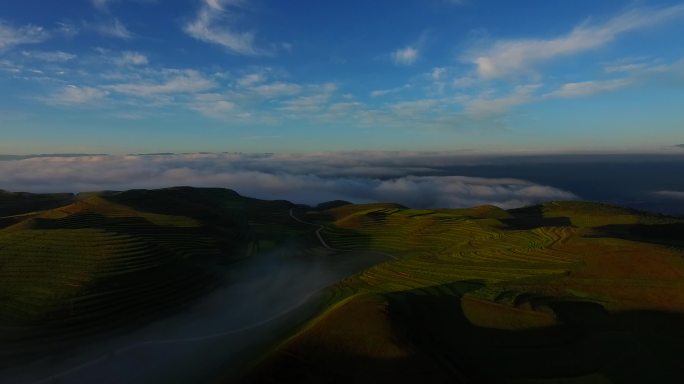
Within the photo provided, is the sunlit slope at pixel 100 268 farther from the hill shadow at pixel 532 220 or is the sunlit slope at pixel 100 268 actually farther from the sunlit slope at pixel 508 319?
the hill shadow at pixel 532 220

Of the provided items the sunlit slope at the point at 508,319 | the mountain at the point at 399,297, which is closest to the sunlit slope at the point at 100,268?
the mountain at the point at 399,297

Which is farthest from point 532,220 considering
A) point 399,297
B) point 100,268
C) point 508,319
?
point 100,268

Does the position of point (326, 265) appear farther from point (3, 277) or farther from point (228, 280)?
point (3, 277)

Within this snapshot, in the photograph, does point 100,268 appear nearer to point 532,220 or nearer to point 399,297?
point 399,297

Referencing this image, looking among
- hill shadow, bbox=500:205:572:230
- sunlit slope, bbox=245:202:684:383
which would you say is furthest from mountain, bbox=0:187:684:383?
hill shadow, bbox=500:205:572:230

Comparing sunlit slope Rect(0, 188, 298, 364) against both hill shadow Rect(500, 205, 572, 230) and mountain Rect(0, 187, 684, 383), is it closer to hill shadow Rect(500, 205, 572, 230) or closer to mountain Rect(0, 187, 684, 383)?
mountain Rect(0, 187, 684, 383)
